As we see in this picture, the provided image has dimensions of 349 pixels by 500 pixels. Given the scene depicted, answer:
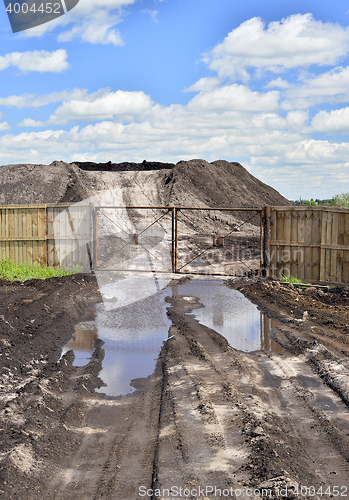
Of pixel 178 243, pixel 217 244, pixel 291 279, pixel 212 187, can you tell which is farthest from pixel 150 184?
pixel 291 279

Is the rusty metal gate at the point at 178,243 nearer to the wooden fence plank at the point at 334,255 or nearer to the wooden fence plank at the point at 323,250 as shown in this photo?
the wooden fence plank at the point at 323,250

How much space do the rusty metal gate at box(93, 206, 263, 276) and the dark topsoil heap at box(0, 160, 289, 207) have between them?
4541 millimetres

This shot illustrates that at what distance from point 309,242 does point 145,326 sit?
7256 mm

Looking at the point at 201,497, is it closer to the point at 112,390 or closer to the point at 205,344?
the point at 112,390

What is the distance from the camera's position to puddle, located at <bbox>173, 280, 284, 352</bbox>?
8.68 m

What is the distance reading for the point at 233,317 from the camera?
10.6 meters

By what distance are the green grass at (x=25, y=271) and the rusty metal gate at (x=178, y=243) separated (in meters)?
1.50

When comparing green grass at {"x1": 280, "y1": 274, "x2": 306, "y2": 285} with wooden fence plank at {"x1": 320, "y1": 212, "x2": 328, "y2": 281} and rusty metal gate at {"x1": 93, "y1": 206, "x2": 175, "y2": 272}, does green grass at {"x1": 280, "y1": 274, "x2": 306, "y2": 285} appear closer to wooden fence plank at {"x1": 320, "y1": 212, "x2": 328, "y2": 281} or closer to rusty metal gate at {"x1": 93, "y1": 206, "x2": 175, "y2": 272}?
wooden fence plank at {"x1": 320, "y1": 212, "x2": 328, "y2": 281}

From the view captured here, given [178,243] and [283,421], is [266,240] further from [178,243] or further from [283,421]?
[178,243]

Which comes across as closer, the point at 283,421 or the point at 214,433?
the point at 214,433

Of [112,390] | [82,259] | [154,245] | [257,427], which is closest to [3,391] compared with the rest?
[112,390]

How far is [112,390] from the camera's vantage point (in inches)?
248

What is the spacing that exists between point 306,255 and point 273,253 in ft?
3.79

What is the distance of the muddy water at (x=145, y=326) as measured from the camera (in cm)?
734
